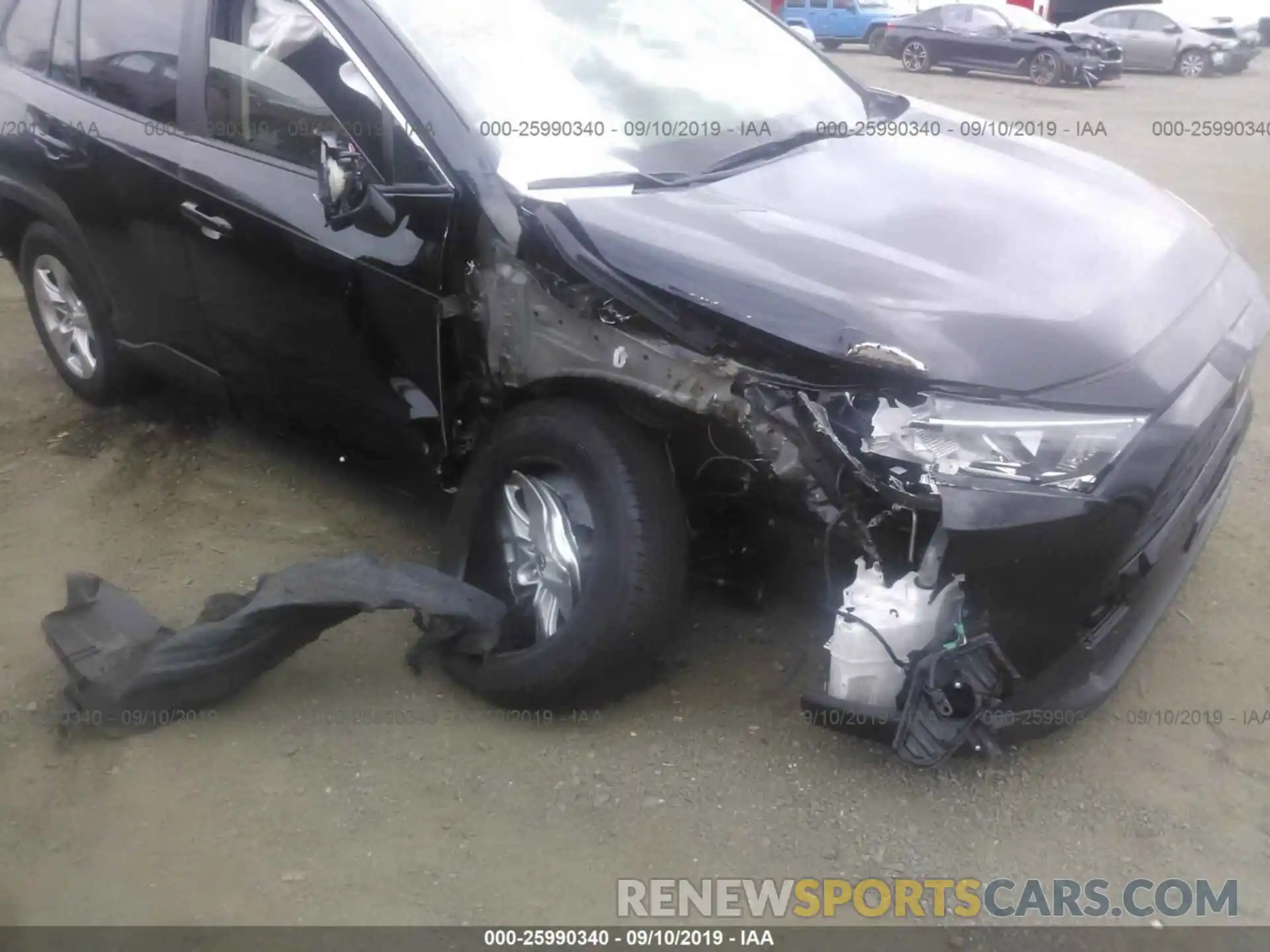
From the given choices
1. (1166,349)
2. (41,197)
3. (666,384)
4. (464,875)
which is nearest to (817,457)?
(666,384)

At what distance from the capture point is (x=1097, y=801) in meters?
2.58

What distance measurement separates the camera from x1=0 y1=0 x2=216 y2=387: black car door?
3.49m

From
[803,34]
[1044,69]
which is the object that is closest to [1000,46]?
[1044,69]

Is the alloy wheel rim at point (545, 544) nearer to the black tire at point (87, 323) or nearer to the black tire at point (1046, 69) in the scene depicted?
the black tire at point (87, 323)

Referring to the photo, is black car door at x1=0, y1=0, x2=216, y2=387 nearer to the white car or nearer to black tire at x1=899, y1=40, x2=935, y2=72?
the white car

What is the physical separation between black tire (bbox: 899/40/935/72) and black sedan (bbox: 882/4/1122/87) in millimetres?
11

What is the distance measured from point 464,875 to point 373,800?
343 millimetres

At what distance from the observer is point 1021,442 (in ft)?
7.28

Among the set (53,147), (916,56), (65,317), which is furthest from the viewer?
(916,56)

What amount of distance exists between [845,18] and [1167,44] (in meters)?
5.82

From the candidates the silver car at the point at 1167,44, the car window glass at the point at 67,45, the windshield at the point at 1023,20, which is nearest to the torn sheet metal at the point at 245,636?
the car window glass at the point at 67,45

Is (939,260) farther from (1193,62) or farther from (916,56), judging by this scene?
(1193,62)

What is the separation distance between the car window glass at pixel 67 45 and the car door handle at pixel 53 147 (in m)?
0.19

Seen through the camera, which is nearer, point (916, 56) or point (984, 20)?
point (984, 20)
